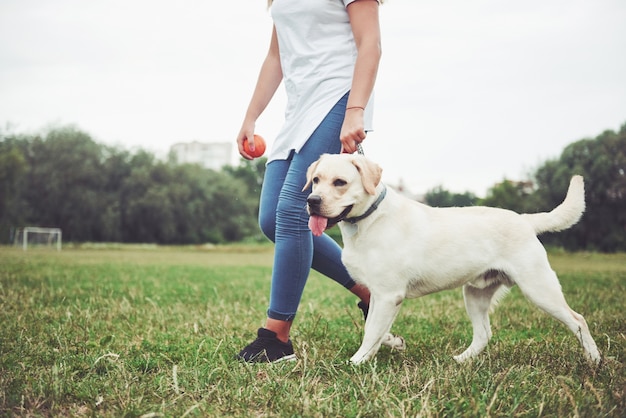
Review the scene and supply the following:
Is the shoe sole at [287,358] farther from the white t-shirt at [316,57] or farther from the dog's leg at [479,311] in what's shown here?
the white t-shirt at [316,57]

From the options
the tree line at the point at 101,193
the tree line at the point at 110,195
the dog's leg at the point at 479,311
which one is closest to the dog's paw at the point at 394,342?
the dog's leg at the point at 479,311

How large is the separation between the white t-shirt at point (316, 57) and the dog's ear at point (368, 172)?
1.19 ft

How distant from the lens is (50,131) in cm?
4331

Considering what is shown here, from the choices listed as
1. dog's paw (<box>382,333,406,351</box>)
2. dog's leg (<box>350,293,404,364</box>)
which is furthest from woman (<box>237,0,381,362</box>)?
dog's paw (<box>382,333,406,351</box>)

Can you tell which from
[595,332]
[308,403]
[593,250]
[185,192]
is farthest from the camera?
[185,192]

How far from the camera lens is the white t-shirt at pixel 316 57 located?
3389 mm

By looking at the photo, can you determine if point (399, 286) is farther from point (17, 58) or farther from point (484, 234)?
point (17, 58)

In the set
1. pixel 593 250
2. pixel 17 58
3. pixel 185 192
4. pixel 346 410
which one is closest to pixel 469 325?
pixel 346 410

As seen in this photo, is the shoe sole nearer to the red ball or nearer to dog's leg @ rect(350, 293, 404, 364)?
dog's leg @ rect(350, 293, 404, 364)

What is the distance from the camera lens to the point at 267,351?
3283 mm

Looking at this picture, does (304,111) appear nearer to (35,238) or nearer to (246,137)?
(246,137)

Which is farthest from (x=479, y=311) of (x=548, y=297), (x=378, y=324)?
(x=378, y=324)

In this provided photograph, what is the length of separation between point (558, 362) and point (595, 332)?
1.31 metres

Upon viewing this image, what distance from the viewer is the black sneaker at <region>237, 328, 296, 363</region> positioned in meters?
3.24
